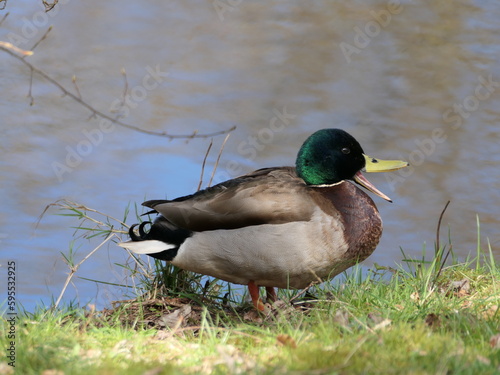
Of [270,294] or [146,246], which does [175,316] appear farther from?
[270,294]

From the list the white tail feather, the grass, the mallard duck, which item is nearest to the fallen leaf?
the grass

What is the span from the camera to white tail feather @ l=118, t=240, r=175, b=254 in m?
5.02

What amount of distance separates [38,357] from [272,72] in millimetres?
8811

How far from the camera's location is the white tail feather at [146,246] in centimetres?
502

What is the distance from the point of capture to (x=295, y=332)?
153 inches

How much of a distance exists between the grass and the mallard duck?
0.63 ft

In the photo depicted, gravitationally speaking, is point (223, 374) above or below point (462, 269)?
above

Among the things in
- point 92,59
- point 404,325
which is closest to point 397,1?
point 92,59

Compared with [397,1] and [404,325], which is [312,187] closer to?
[404,325]

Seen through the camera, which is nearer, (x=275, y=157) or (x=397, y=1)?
(x=275, y=157)

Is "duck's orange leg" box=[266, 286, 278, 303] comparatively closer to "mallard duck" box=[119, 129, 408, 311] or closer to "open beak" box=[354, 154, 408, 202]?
"mallard duck" box=[119, 129, 408, 311]

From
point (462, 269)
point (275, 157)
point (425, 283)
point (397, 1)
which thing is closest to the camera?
point (425, 283)

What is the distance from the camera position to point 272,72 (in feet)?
39.3

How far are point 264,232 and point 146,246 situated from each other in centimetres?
69
